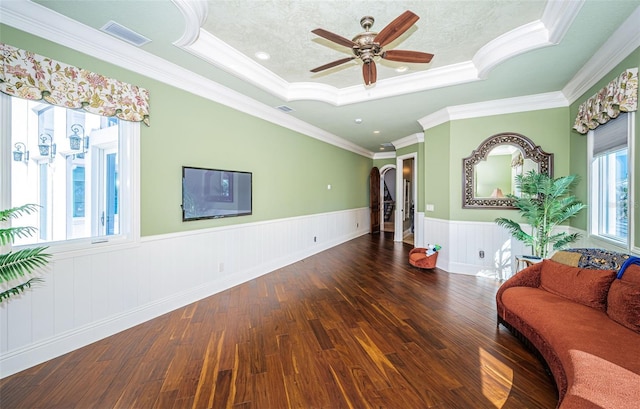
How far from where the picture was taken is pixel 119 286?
8.78 ft

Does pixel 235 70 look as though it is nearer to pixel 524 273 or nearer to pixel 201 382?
pixel 201 382

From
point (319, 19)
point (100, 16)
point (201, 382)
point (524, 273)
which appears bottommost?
point (201, 382)

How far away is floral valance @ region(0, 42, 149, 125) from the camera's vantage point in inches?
79.2

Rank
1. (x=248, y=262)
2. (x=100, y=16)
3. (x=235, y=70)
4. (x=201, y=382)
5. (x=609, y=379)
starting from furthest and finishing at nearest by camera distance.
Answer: (x=248, y=262) → (x=235, y=70) → (x=100, y=16) → (x=201, y=382) → (x=609, y=379)

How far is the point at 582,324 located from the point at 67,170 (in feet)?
14.5

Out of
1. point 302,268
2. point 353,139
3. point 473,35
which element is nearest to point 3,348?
point 302,268

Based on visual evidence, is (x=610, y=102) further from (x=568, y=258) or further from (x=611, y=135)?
(x=568, y=258)

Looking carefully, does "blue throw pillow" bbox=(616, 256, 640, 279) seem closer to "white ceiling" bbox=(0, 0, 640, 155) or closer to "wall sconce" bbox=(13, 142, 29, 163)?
"white ceiling" bbox=(0, 0, 640, 155)

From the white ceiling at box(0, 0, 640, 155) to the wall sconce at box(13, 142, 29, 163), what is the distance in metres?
0.93

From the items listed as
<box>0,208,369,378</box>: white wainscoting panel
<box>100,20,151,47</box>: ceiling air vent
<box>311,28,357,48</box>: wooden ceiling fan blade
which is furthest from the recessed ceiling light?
<box>0,208,369,378</box>: white wainscoting panel

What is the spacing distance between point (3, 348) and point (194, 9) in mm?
3080

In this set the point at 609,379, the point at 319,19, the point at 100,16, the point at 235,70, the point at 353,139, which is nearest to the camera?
the point at 609,379

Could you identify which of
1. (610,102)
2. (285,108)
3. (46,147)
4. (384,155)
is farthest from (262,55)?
(384,155)

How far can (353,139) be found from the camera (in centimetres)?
705
